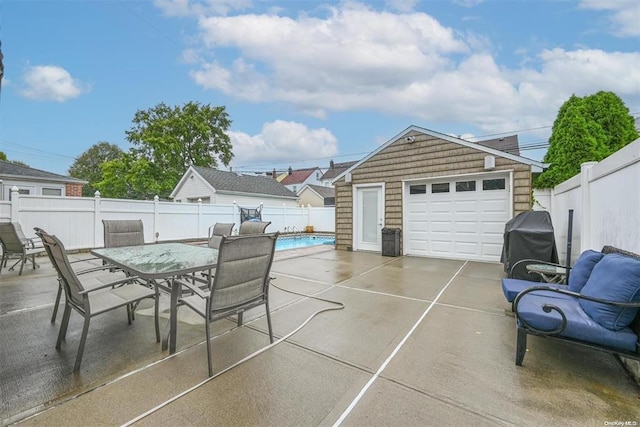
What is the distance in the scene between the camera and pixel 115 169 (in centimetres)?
2188

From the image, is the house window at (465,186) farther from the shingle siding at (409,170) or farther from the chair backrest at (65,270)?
the chair backrest at (65,270)

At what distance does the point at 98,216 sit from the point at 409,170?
9.61 metres

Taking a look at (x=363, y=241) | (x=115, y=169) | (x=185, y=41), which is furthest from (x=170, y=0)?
(x=115, y=169)

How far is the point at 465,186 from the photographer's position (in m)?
7.55

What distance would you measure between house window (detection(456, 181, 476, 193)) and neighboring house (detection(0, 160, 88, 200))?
53.3 ft

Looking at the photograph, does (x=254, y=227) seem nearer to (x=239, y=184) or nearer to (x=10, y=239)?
(x=10, y=239)

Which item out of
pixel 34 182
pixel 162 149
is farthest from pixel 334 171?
pixel 34 182

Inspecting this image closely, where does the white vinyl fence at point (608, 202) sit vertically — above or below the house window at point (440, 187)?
below

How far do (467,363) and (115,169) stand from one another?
1038 inches

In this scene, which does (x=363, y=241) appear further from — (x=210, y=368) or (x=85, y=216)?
(x=85, y=216)

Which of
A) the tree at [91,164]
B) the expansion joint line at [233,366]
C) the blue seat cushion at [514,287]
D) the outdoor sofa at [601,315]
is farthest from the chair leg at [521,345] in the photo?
the tree at [91,164]

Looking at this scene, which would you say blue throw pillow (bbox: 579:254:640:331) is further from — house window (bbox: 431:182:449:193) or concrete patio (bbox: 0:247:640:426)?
house window (bbox: 431:182:449:193)

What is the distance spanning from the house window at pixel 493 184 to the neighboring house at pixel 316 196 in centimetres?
1837

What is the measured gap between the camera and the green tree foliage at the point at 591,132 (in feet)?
21.9
